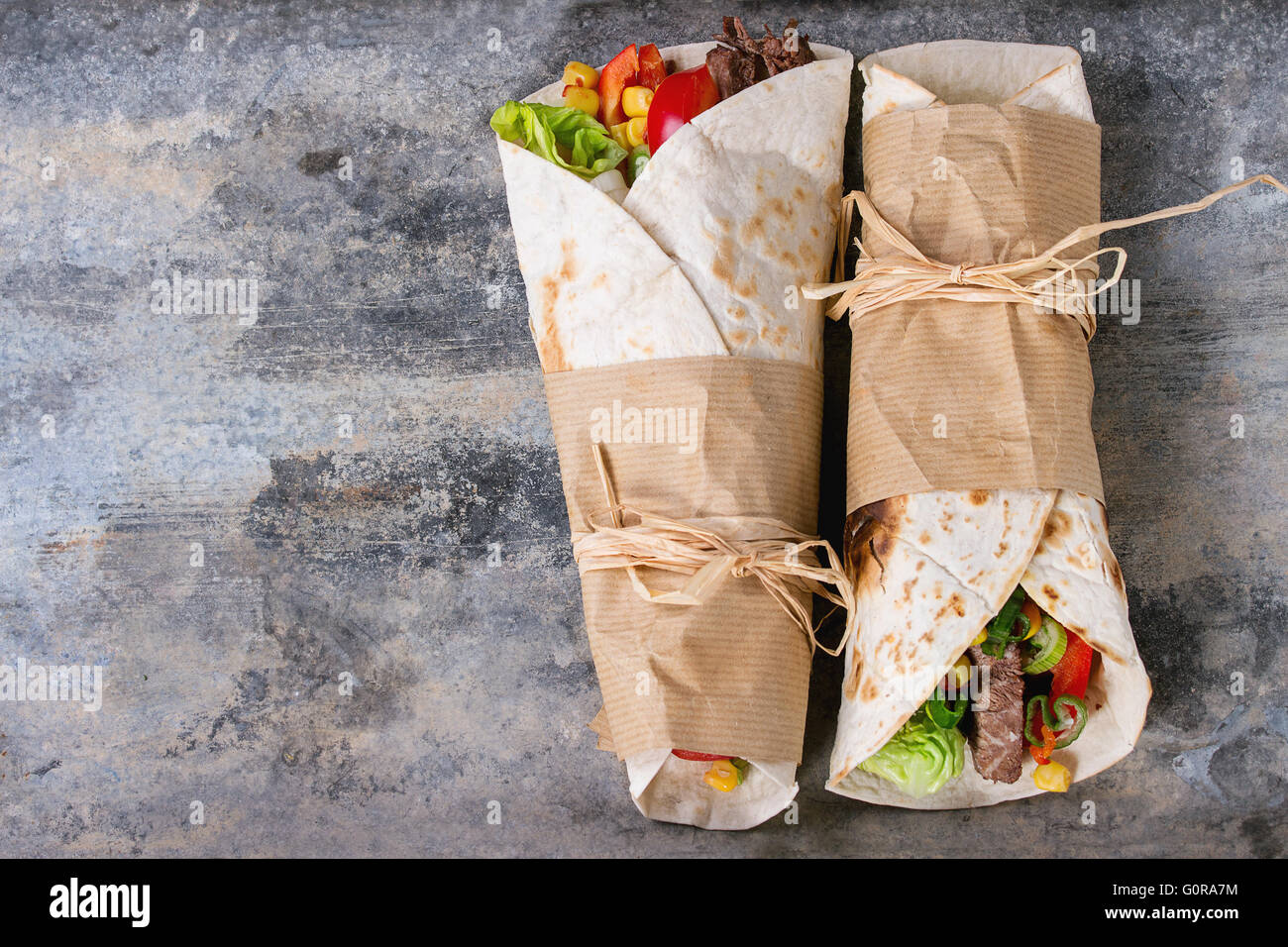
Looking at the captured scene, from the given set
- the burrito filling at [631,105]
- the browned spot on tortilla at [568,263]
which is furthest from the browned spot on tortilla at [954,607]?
the burrito filling at [631,105]

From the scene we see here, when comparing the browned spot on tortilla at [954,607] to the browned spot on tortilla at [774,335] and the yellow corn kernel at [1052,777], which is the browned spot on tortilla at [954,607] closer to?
the yellow corn kernel at [1052,777]

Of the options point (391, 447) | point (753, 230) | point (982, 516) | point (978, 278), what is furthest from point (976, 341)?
point (391, 447)

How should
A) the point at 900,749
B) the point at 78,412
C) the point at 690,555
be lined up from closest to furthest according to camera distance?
the point at 690,555 → the point at 900,749 → the point at 78,412

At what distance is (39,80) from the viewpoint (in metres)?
3.06

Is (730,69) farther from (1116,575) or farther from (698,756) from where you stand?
(698,756)

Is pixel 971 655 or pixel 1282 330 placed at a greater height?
pixel 1282 330

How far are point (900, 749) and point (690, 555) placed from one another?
0.80m

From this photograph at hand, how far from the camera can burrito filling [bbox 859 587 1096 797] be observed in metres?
2.38

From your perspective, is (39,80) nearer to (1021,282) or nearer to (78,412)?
(78,412)

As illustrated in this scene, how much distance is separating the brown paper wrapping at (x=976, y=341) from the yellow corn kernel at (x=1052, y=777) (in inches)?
29.7

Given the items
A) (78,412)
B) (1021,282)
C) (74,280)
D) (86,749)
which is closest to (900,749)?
(1021,282)

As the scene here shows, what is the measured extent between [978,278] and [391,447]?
Answer: 5.89 ft

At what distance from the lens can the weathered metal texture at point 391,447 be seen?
2.74 m

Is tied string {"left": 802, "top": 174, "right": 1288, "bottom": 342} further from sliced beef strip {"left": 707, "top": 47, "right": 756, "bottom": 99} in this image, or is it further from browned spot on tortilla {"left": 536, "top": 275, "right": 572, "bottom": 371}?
browned spot on tortilla {"left": 536, "top": 275, "right": 572, "bottom": 371}
